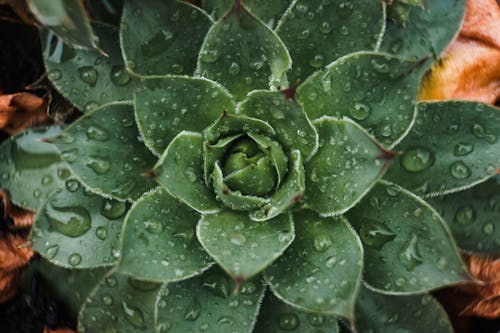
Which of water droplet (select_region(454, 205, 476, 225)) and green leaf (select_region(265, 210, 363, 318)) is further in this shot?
water droplet (select_region(454, 205, 476, 225))

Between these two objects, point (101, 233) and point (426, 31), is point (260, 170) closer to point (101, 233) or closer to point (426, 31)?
point (101, 233)

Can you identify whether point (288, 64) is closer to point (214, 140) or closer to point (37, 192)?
point (214, 140)

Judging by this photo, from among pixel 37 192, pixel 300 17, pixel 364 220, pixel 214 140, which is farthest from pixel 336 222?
pixel 37 192

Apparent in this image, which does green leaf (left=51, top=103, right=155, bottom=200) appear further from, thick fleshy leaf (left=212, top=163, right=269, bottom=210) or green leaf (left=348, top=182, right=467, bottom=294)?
green leaf (left=348, top=182, right=467, bottom=294)

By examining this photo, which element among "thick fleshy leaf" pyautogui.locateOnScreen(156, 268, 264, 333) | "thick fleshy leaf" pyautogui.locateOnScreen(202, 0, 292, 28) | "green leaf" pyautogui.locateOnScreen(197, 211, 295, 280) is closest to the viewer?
"green leaf" pyautogui.locateOnScreen(197, 211, 295, 280)

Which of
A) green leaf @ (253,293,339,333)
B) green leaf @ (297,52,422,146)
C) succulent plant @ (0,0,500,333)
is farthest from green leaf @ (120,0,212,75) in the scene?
green leaf @ (253,293,339,333)

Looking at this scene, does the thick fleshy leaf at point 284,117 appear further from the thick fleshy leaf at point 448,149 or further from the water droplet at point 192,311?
the water droplet at point 192,311

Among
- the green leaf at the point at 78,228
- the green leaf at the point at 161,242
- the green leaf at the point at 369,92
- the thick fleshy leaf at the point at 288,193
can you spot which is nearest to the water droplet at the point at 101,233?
the green leaf at the point at 78,228
